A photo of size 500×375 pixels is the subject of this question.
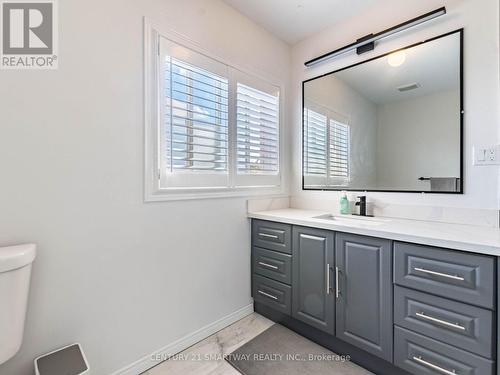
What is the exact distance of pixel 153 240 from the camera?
5.08ft

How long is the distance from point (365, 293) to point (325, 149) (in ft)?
4.34

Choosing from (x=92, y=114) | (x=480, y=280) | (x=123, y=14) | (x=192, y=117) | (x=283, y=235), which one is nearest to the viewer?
(x=480, y=280)

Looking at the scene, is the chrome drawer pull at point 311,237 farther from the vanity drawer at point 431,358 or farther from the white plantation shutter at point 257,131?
the white plantation shutter at point 257,131

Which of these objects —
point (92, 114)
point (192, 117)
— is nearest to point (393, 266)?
point (192, 117)

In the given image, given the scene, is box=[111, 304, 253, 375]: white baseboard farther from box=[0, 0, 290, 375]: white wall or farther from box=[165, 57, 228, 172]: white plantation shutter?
box=[165, 57, 228, 172]: white plantation shutter

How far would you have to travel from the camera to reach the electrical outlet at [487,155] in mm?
1470

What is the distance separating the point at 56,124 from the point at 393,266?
189 cm

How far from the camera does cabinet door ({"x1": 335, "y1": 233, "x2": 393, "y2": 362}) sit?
137 cm

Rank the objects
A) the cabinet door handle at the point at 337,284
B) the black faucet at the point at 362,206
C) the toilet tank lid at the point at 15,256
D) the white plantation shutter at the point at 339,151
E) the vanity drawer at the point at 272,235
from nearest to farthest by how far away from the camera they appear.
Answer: the toilet tank lid at the point at 15,256 < the cabinet door handle at the point at 337,284 < the vanity drawer at the point at 272,235 < the black faucet at the point at 362,206 < the white plantation shutter at the point at 339,151

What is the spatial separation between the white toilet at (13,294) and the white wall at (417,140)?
2.24m

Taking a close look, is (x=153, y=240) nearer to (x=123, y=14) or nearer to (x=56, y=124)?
(x=56, y=124)

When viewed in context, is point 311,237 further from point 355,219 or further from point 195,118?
point 195,118

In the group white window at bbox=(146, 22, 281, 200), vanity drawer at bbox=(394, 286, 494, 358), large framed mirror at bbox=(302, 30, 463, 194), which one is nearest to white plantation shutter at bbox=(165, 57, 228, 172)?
white window at bbox=(146, 22, 281, 200)

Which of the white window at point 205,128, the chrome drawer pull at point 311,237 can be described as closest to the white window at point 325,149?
the white window at point 205,128
